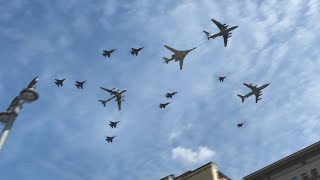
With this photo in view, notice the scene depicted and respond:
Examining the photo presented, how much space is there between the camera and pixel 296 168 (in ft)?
210

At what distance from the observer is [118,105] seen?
69625mm

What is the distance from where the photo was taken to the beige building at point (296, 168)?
6231 cm

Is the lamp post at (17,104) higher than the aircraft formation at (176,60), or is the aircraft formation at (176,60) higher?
the aircraft formation at (176,60)

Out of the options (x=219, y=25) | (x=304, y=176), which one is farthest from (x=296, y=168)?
(x=219, y=25)

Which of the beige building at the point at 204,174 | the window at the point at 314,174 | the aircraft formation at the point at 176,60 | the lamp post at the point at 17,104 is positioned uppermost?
the aircraft formation at the point at 176,60

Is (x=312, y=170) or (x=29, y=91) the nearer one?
(x=29, y=91)

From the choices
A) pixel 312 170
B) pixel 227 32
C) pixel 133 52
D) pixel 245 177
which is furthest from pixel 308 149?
pixel 133 52

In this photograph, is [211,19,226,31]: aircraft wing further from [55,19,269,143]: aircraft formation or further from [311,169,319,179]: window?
[311,169,319,179]: window

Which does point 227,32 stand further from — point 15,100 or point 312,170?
point 15,100

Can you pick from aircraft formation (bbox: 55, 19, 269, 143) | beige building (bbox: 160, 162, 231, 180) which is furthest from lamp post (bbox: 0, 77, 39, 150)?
aircraft formation (bbox: 55, 19, 269, 143)

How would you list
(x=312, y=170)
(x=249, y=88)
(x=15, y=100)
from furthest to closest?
1. (x=249, y=88)
2. (x=312, y=170)
3. (x=15, y=100)

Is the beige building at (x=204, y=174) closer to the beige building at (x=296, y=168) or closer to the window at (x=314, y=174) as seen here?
the window at (x=314, y=174)

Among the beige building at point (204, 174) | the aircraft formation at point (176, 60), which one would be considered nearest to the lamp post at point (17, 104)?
the beige building at point (204, 174)

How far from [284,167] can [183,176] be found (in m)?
29.9
